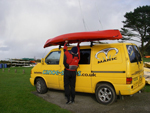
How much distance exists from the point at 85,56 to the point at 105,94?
1.59 m

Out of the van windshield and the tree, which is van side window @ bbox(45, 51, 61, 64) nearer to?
the van windshield

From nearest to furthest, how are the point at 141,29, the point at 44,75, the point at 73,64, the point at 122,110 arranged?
the point at 122,110 < the point at 73,64 < the point at 44,75 < the point at 141,29

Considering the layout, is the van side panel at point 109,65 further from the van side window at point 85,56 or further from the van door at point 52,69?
the van door at point 52,69

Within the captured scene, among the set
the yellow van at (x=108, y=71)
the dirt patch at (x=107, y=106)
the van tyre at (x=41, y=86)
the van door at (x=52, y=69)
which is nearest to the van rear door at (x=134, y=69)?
the yellow van at (x=108, y=71)

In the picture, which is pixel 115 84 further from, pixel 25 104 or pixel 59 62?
pixel 25 104

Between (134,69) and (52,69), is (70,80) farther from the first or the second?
(134,69)

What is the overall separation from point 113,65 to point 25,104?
3358 mm

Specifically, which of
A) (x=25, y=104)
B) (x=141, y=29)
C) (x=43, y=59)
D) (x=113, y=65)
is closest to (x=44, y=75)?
(x=43, y=59)

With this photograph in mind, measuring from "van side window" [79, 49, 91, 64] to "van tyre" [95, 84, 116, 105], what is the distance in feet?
3.45

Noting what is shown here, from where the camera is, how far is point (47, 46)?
6992 millimetres

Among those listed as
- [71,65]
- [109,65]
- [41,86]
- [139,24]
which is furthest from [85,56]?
[139,24]

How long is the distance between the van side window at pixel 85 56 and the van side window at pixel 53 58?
3.76ft

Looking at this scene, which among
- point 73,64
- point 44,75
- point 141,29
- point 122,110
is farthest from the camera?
point 141,29

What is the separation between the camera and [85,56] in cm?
579
